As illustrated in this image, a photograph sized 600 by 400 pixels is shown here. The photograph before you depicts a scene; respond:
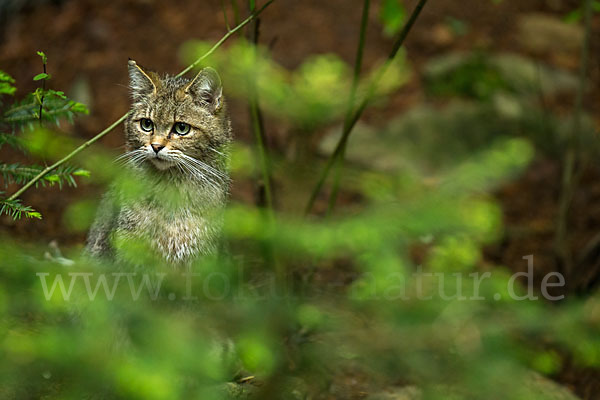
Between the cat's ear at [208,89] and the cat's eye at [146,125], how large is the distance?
23cm

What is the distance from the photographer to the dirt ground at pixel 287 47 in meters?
7.12

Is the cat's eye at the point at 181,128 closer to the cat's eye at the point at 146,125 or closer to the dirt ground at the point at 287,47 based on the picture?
the cat's eye at the point at 146,125

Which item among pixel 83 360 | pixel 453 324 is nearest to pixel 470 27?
pixel 453 324

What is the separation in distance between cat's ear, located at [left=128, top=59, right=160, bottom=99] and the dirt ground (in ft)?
10.4

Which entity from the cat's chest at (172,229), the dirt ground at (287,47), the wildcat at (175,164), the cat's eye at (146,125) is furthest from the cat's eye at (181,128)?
the dirt ground at (287,47)

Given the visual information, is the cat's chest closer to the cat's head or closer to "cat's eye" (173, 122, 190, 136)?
the cat's head

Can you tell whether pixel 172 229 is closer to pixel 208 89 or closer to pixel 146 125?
pixel 146 125

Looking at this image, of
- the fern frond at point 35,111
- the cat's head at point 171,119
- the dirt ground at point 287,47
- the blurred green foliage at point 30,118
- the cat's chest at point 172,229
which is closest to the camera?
the blurred green foliage at point 30,118

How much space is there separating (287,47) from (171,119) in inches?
231

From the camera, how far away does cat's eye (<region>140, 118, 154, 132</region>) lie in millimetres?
3172

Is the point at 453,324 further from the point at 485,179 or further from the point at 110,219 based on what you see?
the point at 110,219

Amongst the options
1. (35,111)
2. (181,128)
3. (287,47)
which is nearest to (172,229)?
(181,128)

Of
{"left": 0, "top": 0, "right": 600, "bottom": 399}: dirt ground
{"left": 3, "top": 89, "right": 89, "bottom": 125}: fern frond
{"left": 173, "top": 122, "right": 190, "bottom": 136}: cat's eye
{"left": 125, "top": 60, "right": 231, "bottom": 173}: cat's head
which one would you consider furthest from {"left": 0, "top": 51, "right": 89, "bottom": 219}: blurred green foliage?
{"left": 0, "top": 0, "right": 600, "bottom": 399}: dirt ground

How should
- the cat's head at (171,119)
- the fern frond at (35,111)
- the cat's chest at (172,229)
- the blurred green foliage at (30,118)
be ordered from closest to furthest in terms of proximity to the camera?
the blurred green foliage at (30,118), the fern frond at (35,111), the cat's head at (171,119), the cat's chest at (172,229)
